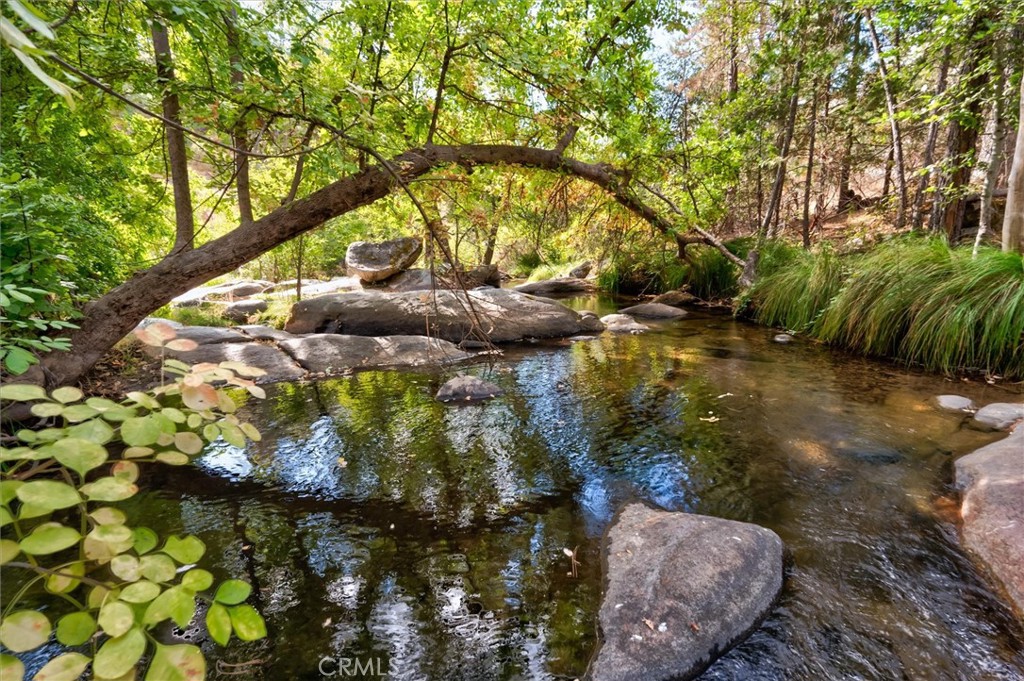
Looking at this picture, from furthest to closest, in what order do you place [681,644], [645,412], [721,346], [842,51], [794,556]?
1. [842,51]
2. [721,346]
3. [645,412]
4. [794,556]
5. [681,644]

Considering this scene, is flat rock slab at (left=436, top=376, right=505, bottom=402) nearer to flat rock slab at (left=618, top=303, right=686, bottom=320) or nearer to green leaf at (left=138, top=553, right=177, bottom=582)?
green leaf at (left=138, top=553, right=177, bottom=582)

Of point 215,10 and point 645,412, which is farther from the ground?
point 215,10

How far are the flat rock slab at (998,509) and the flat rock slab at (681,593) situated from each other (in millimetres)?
996

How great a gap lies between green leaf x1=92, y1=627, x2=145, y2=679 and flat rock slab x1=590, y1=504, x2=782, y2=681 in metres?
1.62

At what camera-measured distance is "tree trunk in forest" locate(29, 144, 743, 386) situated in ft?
11.7

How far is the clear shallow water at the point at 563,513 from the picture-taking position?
193 cm

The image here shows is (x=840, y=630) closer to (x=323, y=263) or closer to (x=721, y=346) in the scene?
(x=721, y=346)

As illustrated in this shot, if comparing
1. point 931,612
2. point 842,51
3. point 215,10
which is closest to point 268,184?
point 215,10

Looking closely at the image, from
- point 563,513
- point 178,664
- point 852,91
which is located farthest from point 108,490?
point 852,91

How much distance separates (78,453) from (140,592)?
0.79 feet

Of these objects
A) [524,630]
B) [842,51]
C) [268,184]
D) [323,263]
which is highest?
[842,51]

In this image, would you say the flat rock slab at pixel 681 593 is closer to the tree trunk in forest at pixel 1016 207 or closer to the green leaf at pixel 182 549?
the green leaf at pixel 182 549

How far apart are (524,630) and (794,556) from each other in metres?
1.52

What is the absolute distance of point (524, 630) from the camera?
2027 millimetres
